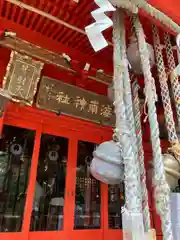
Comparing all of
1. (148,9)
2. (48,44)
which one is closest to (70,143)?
(48,44)

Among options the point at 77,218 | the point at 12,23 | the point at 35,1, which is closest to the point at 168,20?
the point at 35,1

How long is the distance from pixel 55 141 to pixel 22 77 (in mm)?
546

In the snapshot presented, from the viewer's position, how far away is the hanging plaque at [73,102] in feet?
4.76

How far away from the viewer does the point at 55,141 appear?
162 centimetres

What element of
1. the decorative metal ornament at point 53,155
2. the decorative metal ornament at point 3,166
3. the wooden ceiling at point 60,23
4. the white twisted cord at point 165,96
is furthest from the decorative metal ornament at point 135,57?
the decorative metal ornament at point 3,166

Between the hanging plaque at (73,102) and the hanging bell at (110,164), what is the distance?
71 cm

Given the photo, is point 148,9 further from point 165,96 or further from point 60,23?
point 60,23

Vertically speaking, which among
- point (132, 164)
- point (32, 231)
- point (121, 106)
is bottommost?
point (32, 231)

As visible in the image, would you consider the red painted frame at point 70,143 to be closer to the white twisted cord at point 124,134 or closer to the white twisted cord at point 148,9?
the white twisted cord at point 124,134

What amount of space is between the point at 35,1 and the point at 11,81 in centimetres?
48

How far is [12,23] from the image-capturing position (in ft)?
4.55

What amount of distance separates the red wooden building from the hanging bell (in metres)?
0.71

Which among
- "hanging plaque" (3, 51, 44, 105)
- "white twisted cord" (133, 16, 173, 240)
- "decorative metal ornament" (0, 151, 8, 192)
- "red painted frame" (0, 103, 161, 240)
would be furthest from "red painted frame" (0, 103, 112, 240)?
"white twisted cord" (133, 16, 173, 240)

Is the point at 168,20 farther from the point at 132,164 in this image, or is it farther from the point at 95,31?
the point at 132,164
